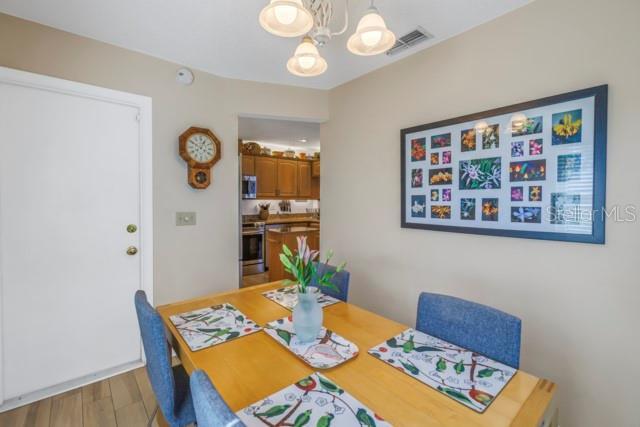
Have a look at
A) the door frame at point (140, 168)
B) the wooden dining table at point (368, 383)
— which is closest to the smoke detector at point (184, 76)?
the door frame at point (140, 168)

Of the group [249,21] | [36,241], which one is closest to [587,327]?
[249,21]

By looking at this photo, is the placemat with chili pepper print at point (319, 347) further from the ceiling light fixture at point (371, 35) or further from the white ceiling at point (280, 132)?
the white ceiling at point (280, 132)

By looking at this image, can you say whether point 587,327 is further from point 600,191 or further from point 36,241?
point 36,241

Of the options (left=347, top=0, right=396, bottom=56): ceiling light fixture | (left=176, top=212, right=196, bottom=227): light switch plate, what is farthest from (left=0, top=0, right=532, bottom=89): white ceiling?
(left=176, top=212, right=196, bottom=227): light switch plate

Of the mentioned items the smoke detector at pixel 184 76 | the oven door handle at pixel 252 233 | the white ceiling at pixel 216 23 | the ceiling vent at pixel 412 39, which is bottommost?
the oven door handle at pixel 252 233

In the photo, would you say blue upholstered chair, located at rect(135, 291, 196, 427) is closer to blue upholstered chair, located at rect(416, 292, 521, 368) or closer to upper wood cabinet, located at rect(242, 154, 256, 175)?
blue upholstered chair, located at rect(416, 292, 521, 368)

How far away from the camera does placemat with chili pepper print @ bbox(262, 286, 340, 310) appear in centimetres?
167

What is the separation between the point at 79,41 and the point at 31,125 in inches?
25.8

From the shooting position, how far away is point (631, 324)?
1343 millimetres

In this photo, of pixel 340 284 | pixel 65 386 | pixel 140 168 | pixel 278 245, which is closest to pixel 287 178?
pixel 278 245

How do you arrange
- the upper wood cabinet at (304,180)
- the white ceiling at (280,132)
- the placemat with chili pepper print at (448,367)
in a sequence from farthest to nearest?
the upper wood cabinet at (304,180) < the white ceiling at (280,132) < the placemat with chili pepper print at (448,367)

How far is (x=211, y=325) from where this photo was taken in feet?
4.56

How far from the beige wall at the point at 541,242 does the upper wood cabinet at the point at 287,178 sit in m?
3.26

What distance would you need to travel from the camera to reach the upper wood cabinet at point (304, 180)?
583 cm
